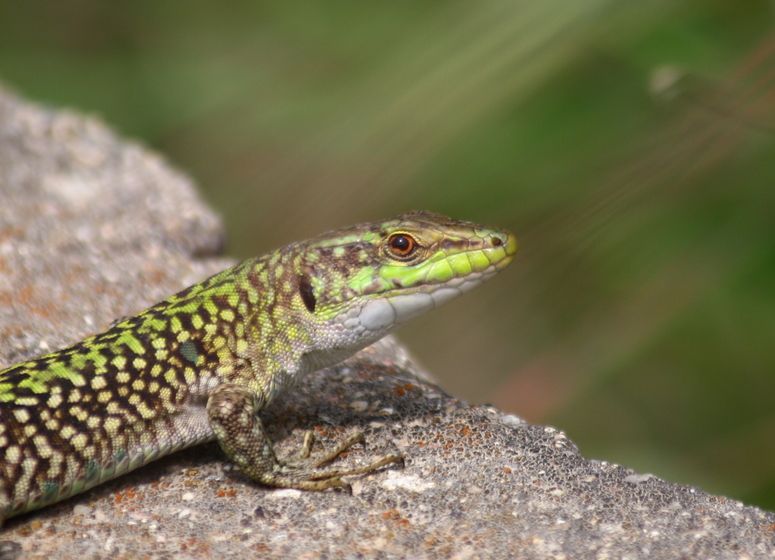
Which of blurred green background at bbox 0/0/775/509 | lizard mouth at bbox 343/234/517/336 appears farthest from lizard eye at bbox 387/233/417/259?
blurred green background at bbox 0/0/775/509

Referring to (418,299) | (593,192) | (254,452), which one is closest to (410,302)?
(418,299)

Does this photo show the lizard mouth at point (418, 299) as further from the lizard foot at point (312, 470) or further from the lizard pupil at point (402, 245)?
the lizard foot at point (312, 470)

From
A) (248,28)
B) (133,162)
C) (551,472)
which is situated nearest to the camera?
(551,472)

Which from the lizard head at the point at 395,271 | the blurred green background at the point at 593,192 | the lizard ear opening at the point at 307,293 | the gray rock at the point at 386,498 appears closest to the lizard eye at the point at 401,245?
the lizard head at the point at 395,271

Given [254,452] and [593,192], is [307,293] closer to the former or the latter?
[254,452]

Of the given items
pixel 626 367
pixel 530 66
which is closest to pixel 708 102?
pixel 530 66

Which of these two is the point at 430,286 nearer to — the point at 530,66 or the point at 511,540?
the point at 511,540

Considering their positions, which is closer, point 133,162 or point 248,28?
point 133,162
